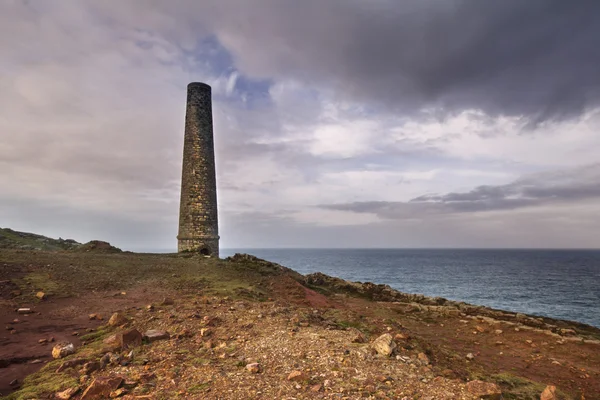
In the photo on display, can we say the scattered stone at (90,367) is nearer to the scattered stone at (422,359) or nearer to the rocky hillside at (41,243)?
the scattered stone at (422,359)

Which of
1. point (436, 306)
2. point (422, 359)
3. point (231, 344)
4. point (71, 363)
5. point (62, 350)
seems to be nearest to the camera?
point (71, 363)

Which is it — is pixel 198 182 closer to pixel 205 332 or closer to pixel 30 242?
pixel 30 242

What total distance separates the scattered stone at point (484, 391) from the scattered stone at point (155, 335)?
7.63 metres

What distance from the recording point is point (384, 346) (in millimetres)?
8523

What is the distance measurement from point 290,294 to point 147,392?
12452mm

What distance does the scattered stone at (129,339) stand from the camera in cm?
845

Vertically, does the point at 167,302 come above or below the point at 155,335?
above

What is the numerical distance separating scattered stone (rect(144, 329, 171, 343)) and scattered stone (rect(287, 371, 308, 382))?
420cm

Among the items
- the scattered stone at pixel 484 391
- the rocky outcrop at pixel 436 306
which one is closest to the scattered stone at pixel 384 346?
the scattered stone at pixel 484 391

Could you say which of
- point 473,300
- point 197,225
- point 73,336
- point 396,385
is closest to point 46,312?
point 73,336

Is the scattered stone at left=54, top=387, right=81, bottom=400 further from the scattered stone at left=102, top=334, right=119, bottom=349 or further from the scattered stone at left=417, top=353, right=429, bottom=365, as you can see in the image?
the scattered stone at left=417, top=353, right=429, bottom=365

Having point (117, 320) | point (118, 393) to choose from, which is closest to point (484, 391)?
point (118, 393)

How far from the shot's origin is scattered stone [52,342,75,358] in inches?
330

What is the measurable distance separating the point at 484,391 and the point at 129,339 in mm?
8429
